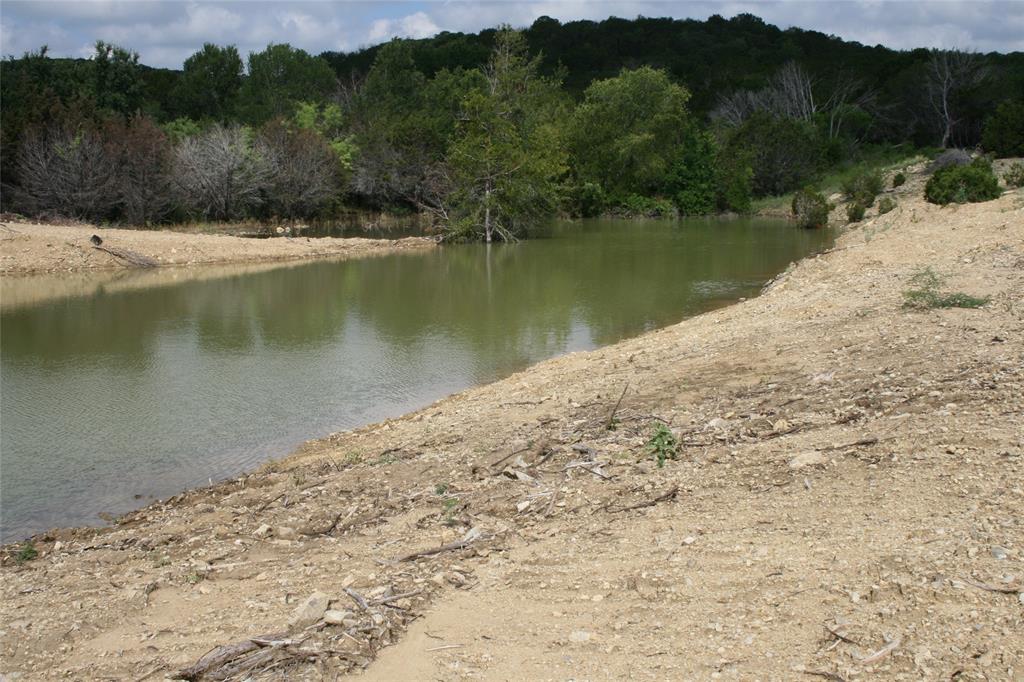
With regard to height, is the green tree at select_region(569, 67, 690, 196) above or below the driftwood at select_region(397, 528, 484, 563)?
above

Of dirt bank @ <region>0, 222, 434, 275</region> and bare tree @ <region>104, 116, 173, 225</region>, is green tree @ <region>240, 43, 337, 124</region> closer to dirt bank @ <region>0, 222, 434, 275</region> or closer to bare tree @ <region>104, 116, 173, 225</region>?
bare tree @ <region>104, 116, 173, 225</region>

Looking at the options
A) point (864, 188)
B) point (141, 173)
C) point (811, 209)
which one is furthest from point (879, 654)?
point (864, 188)

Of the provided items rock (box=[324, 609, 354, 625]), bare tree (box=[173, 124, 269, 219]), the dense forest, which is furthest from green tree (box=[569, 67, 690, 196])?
rock (box=[324, 609, 354, 625])

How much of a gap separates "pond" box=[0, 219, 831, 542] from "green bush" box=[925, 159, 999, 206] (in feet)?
12.2

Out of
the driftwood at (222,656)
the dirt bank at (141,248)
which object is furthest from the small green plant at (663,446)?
the dirt bank at (141,248)

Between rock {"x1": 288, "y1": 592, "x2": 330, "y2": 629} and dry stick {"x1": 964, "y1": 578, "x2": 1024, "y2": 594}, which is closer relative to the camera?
dry stick {"x1": 964, "y1": 578, "x2": 1024, "y2": 594}

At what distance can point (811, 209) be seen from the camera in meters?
36.7

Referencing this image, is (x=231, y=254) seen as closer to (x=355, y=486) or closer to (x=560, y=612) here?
(x=355, y=486)

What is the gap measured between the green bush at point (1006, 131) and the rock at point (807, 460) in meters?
42.7

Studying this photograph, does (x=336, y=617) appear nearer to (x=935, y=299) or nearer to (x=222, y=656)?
(x=222, y=656)

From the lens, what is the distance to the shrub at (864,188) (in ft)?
121

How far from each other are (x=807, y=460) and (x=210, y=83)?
66113mm

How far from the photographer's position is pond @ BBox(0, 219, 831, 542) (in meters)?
9.20

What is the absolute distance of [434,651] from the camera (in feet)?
13.5
